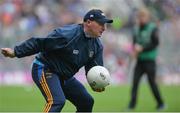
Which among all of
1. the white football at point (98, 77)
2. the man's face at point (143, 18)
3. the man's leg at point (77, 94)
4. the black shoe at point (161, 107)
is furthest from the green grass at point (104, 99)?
the white football at point (98, 77)

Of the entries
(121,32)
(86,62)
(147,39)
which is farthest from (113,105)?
(121,32)

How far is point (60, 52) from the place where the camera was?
1062 cm

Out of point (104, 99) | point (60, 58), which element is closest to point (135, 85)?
point (104, 99)

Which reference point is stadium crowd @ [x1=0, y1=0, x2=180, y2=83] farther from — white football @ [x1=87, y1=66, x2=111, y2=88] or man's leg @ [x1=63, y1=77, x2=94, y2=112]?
white football @ [x1=87, y1=66, x2=111, y2=88]

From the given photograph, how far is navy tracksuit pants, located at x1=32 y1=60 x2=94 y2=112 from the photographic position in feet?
34.1

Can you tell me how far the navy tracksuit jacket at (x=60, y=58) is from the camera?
34.3 ft

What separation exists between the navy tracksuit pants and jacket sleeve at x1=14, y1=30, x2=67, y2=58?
42cm

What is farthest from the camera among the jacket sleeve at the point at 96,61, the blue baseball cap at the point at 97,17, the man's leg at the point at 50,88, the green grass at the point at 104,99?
the green grass at the point at 104,99

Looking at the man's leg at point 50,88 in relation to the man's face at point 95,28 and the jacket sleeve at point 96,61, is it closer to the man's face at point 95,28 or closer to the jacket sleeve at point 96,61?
the jacket sleeve at point 96,61

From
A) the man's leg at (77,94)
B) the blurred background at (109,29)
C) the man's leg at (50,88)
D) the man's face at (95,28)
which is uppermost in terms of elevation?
the man's face at (95,28)

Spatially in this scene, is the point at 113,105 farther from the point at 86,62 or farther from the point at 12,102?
the point at 86,62

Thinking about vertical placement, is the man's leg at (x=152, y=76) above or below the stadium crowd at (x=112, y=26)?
above

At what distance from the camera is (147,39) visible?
57.6 ft

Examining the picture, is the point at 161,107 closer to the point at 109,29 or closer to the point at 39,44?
the point at 39,44
